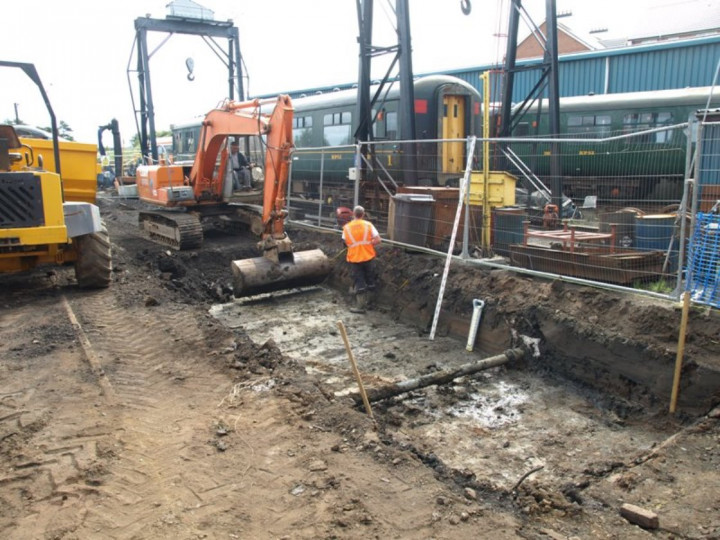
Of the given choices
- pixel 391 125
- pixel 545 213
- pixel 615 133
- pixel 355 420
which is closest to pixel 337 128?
pixel 391 125

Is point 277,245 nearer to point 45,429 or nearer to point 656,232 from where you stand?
point 45,429

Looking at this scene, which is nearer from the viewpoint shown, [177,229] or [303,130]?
[177,229]

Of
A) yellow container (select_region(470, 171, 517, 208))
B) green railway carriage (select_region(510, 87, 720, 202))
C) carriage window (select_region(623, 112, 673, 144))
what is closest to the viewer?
yellow container (select_region(470, 171, 517, 208))

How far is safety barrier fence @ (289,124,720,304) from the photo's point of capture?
7.37m

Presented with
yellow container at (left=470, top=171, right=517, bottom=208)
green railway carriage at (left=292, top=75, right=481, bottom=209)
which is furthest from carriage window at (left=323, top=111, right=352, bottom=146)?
yellow container at (left=470, top=171, right=517, bottom=208)

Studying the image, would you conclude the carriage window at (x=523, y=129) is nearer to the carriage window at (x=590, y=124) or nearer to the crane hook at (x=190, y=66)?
the carriage window at (x=590, y=124)

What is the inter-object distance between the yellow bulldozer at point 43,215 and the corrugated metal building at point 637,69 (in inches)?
613

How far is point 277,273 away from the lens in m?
9.59

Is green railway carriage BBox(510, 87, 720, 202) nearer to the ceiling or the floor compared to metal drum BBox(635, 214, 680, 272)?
nearer to the ceiling

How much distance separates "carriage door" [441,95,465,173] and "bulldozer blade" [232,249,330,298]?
18.9 feet

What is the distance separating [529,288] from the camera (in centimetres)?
762

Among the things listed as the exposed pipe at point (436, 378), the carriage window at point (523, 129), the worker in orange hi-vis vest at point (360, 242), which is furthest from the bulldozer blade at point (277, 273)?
the carriage window at point (523, 129)

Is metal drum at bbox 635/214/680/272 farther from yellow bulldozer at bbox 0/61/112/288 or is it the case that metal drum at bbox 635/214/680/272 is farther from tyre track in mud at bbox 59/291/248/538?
yellow bulldozer at bbox 0/61/112/288

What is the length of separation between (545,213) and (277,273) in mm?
4487
